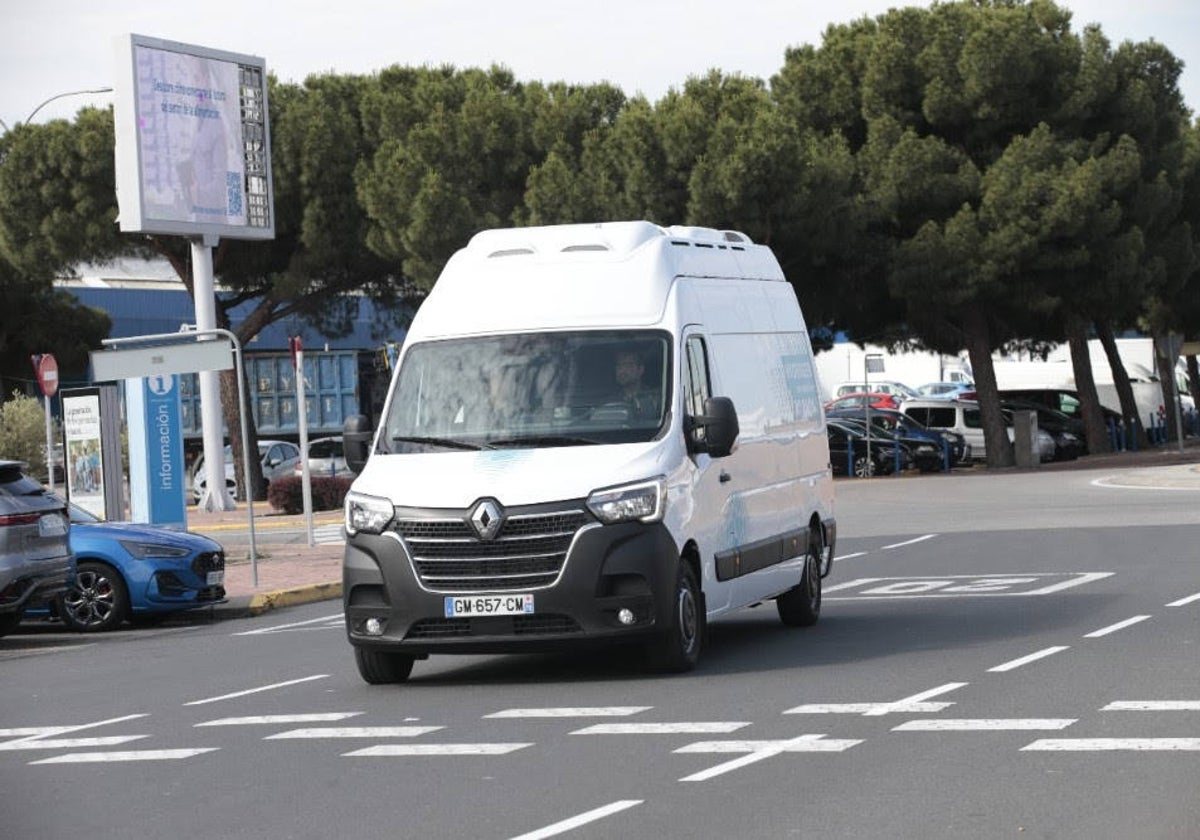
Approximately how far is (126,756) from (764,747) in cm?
326

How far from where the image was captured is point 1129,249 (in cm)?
4703

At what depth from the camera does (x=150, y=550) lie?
64.6ft

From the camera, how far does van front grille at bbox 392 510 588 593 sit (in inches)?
490

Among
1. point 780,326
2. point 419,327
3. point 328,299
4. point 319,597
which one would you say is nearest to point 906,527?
point 319,597

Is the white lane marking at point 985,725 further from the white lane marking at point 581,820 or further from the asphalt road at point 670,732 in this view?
the white lane marking at point 581,820

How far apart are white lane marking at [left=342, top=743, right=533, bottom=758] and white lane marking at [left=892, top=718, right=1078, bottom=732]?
1893 millimetres

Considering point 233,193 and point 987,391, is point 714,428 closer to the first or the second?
point 233,193

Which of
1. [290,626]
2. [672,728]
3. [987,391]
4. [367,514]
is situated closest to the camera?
[672,728]

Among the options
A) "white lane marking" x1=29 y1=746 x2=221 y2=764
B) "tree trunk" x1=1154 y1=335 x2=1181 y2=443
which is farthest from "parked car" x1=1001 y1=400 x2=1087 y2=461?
"white lane marking" x1=29 y1=746 x2=221 y2=764

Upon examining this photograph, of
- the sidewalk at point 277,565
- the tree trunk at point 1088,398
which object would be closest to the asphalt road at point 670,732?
the sidewalk at point 277,565

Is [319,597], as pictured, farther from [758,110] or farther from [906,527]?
[758,110]

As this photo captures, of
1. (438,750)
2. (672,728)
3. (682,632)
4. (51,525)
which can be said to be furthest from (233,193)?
(438,750)

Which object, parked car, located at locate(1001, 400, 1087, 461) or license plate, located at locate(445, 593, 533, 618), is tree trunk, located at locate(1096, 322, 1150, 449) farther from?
license plate, located at locate(445, 593, 533, 618)

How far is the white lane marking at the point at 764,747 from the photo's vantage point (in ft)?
31.8
